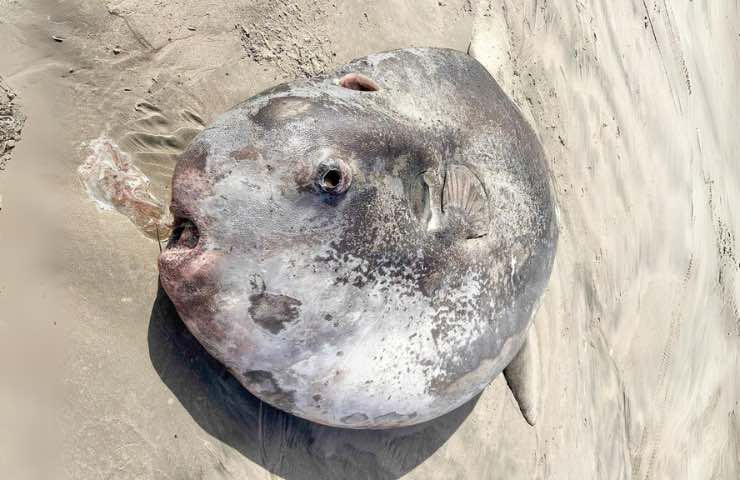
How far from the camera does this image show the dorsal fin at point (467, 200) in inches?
119

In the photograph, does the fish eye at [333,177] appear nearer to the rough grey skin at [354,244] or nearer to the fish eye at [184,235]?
the rough grey skin at [354,244]

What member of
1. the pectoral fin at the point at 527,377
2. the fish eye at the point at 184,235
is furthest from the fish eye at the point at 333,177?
the pectoral fin at the point at 527,377

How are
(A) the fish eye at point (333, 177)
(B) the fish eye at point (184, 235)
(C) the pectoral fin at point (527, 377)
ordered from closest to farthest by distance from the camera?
(A) the fish eye at point (333, 177)
(B) the fish eye at point (184, 235)
(C) the pectoral fin at point (527, 377)

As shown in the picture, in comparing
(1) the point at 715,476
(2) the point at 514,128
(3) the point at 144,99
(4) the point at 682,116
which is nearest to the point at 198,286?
(3) the point at 144,99

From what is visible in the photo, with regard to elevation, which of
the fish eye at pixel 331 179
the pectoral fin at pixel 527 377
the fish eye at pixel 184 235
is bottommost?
the pectoral fin at pixel 527 377

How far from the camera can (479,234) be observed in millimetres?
3150

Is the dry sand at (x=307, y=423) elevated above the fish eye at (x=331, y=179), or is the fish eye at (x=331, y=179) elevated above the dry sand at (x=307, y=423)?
the fish eye at (x=331, y=179)

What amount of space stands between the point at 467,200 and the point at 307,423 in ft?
4.75

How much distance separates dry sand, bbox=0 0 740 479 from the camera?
8.93 ft

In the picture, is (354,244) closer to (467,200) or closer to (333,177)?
(333,177)

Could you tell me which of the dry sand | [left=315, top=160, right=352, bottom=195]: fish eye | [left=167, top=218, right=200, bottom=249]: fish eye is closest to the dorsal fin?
[left=315, top=160, right=352, bottom=195]: fish eye

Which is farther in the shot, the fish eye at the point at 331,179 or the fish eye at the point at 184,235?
the fish eye at the point at 184,235

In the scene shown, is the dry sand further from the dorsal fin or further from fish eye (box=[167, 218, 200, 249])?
the dorsal fin

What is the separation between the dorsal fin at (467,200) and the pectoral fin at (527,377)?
130 centimetres
